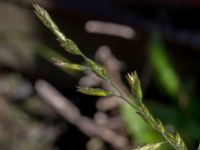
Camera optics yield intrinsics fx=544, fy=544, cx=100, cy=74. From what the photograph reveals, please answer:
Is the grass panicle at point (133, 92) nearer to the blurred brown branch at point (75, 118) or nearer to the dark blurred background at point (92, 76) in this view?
the dark blurred background at point (92, 76)

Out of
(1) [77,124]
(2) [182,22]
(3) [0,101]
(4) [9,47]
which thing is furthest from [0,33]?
(2) [182,22]

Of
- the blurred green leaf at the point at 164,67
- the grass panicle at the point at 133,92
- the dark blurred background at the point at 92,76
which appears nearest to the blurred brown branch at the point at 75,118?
the dark blurred background at the point at 92,76

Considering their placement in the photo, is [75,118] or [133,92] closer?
[133,92]

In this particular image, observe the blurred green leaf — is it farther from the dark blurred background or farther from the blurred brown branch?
the blurred brown branch

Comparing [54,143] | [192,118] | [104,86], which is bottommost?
[54,143]

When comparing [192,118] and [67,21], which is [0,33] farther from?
[192,118]

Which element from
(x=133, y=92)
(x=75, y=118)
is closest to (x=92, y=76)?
(x=75, y=118)

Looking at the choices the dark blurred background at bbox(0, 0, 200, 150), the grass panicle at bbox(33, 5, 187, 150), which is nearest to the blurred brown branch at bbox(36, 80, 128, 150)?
the dark blurred background at bbox(0, 0, 200, 150)

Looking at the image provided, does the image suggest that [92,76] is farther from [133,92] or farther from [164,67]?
[133,92]

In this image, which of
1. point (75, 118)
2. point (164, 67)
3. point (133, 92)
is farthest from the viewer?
point (75, 118)
